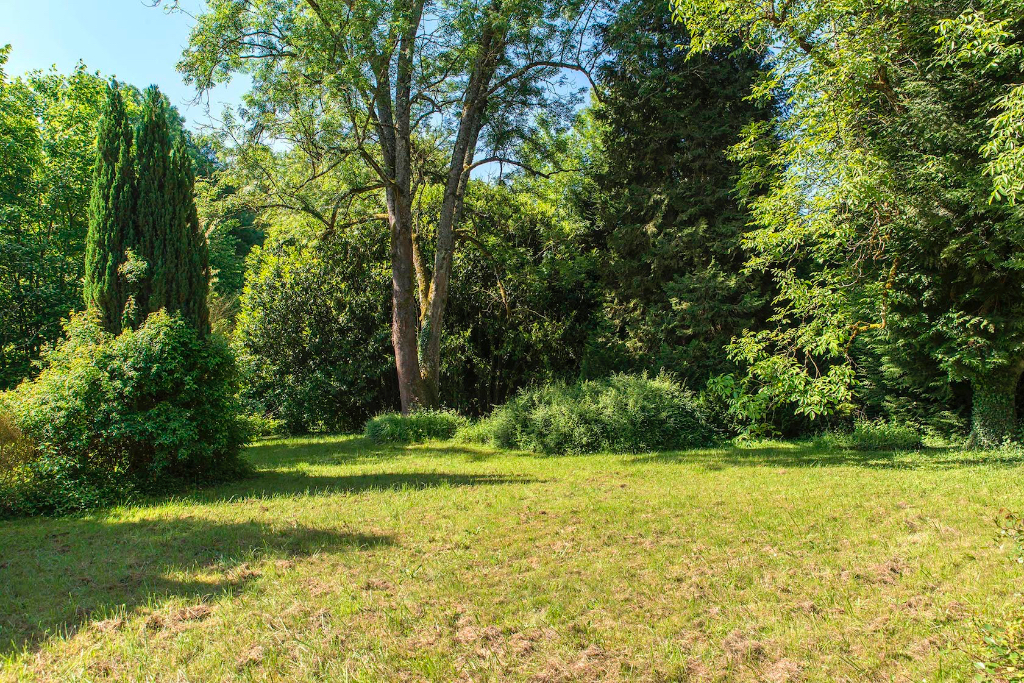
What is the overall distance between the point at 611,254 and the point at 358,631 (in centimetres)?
1253

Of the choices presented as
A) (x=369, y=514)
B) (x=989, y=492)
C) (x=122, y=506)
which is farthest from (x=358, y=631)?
(x=989, y=492)

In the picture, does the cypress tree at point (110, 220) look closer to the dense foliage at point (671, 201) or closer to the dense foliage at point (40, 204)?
the dense foliage at point (40, 204)

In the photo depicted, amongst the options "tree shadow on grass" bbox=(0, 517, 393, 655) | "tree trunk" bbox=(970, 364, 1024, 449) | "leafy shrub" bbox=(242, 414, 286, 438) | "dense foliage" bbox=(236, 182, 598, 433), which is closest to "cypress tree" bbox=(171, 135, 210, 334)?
"leafy shrub" bbox=(242, 414, 286, 438)

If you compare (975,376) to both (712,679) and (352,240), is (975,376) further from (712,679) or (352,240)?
(352,240)

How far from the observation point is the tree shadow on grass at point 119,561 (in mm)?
3844

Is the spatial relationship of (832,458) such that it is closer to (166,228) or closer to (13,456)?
(13,456)

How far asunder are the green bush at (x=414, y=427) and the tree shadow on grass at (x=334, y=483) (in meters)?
4.04

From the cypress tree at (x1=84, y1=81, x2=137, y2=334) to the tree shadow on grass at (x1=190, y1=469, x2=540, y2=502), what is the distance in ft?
14.6

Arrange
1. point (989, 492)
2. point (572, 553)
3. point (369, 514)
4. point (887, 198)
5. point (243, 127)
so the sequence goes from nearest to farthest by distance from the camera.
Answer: point (572, 553)
point (369, 514)
point (989, 492)
point (887, 198)
point (243, 127)

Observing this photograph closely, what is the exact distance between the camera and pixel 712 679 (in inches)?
116

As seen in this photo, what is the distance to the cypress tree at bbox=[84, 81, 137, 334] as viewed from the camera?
10.5 metres

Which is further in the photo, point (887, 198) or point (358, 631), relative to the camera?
point (887, 198)

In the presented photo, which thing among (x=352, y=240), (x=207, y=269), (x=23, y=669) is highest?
(x=352, y=240)

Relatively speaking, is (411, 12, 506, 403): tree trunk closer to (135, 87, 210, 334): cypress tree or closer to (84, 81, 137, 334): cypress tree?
(135, 87, 210, 334): cypress tree
